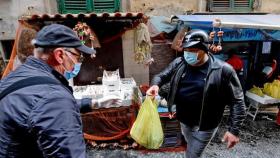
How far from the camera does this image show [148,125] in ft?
13.2

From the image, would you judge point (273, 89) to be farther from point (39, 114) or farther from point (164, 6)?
point (39, 114)

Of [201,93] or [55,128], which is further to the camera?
[201,93]

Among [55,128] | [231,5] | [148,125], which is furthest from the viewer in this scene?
[231,5]

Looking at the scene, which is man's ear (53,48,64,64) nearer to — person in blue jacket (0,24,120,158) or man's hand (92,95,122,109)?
person in blue jacket (0,24,120,158)

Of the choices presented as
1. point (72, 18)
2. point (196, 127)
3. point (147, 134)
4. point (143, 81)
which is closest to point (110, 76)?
point (143, 81)

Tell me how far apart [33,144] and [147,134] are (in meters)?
2.83

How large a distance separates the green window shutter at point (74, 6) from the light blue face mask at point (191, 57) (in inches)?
149

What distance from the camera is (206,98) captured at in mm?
3154

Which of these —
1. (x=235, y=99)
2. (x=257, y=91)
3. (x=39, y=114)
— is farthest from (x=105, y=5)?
(x=39, y=114)

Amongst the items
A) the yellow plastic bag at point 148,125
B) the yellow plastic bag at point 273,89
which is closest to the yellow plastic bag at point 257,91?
the yellow plastic bag at point 273,89

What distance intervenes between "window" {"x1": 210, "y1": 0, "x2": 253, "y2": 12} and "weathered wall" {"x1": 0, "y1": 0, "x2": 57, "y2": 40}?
432 cm

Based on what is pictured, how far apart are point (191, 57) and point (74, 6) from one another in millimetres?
4069

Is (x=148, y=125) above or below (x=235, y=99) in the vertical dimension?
below

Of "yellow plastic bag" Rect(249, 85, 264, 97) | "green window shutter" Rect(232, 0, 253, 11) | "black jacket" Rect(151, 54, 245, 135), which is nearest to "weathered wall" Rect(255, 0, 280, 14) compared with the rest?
"green window shutter" Rect(232, 0, 253, 11)
